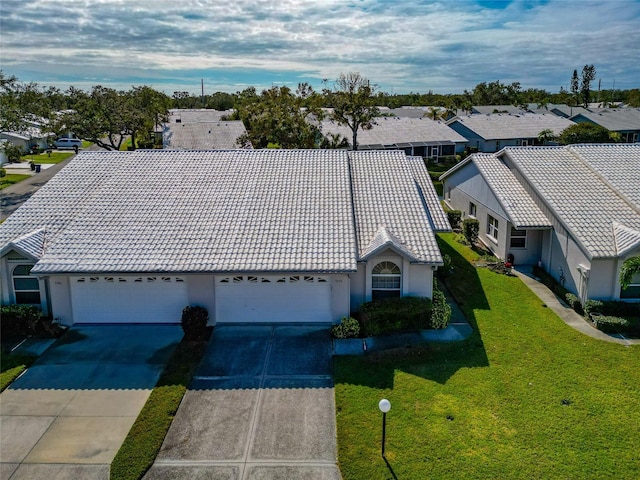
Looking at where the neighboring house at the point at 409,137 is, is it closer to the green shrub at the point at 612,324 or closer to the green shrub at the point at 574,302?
the green shrub at the point at 574,302

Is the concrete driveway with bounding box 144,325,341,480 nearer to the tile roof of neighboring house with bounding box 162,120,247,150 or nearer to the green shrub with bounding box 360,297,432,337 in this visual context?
the green shrub with bounding box 360,297,432,337

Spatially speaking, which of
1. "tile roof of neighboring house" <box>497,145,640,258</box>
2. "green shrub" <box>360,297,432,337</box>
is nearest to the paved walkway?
"tile roof of neighboring house" <box>497,145,640,258</box>

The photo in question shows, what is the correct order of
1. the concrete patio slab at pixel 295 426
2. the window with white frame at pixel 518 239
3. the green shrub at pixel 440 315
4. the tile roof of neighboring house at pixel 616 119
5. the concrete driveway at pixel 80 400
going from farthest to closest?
the tile roof of neighboring house at pixel 616 119
the window with white frame at pixel 518 239
the green shrub at pixel 440 315
the concrete patio slab at pixel 295 426
the concrete driveway at pixel 80 400

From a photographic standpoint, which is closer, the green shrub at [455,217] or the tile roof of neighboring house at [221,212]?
the tile roof of neighboring house at [221,212]

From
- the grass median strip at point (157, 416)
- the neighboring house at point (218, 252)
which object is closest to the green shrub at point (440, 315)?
the neighboring house at point (218, 252)

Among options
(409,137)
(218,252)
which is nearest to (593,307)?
(218,252)

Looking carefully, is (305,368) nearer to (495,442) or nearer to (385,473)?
(385,473)

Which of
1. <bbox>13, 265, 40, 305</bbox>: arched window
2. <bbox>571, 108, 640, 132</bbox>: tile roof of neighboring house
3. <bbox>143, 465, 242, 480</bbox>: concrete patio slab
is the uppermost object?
<bbox>571, 108, 640, 132</bbox>: tile roof of neighboring house
